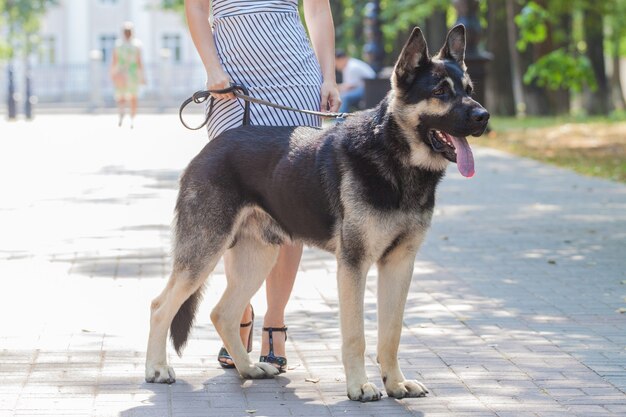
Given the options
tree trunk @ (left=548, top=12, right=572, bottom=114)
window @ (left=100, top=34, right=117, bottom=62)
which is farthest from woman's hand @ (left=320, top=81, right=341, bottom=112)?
window @ (left=100, top=34, right=117, bottom=62)

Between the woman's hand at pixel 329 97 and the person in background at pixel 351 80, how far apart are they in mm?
20614

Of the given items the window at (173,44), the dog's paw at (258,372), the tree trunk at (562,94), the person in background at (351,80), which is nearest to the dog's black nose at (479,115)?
the dog's paw at (258,372)

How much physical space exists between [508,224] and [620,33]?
36.1 m

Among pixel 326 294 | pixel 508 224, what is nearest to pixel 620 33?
Answer: pixel 508 224

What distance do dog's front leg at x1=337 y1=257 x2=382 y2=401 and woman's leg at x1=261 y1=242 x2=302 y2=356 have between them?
31.7 inches

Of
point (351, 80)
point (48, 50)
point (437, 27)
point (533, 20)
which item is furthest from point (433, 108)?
point (48, 50)

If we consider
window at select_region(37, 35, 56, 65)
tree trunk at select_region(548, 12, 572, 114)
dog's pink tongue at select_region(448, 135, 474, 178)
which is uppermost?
dog's pink tongue at select_region(448, 135, 474, 178)

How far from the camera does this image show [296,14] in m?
6.54

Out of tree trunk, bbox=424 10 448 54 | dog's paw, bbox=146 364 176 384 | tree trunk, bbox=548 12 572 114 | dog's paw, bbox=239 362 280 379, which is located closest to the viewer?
dog's paw, bbox=146 364 176 384

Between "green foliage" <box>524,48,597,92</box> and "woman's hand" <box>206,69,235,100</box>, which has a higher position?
"woman's hand" <box>206,69,235,100</box>

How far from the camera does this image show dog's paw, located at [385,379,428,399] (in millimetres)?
5617

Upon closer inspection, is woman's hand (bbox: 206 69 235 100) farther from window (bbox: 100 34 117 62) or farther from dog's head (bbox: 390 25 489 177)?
window (bbox: 100 34 117 62)

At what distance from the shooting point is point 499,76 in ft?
118

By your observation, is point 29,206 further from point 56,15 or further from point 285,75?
point 56,15
